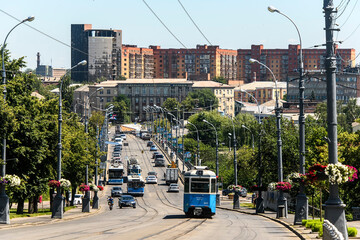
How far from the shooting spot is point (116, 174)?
350ft

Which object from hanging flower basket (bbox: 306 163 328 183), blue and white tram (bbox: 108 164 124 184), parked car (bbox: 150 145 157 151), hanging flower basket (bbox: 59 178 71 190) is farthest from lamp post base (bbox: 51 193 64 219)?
parked car (bbox: 150 145 157 151)

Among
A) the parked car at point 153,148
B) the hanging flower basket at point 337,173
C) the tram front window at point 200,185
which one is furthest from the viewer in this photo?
the parked car at point 153,148

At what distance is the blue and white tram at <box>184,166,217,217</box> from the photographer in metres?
43.0

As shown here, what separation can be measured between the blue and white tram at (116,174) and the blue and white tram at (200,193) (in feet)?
206

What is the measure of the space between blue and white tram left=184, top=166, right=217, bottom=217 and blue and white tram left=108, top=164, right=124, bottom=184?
206 feet

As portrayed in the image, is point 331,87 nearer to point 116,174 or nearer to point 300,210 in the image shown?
point 300,210

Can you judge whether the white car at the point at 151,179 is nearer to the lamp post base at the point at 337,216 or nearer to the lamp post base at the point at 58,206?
the lamp post base at the point at 58,206

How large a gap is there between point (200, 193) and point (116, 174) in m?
64.6

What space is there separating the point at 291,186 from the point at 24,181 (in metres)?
18.7

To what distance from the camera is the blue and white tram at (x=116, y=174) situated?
106m

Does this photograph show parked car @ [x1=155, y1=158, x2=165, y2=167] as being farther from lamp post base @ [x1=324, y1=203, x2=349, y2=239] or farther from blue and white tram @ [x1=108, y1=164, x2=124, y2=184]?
lamp post base @ [x1=324, y1=203, x2=349, y2=239]

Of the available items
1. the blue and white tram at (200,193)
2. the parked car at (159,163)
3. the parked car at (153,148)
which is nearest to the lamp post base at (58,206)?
the blue and white tram at (200,193)

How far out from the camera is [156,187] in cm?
10350

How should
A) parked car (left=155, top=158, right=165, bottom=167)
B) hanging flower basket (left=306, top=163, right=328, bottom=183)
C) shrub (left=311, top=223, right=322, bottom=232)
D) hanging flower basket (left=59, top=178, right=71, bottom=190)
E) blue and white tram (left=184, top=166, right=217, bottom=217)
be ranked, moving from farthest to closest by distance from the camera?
parked car (left=155, top=158, right=165, bottom=167), hanging flower basket (left=59, top=178, right=71, bottom=190), blue and white tram (left=184, top=166, right=217, bottom=217), shrub (left=311, top=223, right=322, bottom=232), hanging flower basket (left=306, top=163, right=328, bottom=183)
